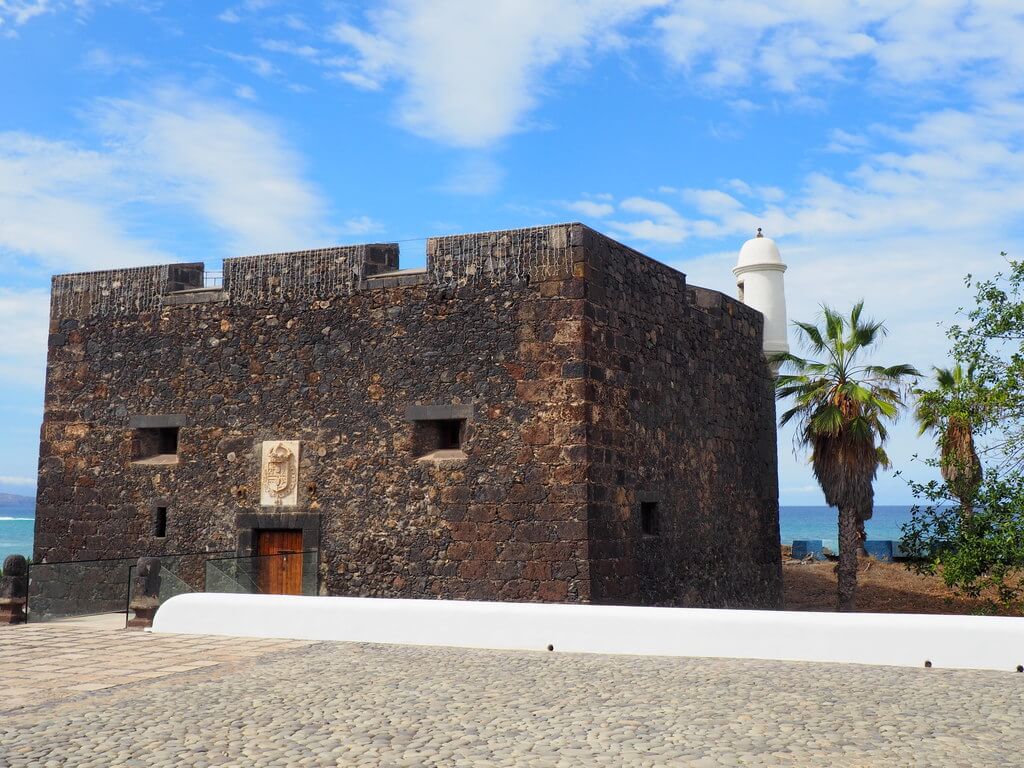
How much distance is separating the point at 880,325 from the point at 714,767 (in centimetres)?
1549

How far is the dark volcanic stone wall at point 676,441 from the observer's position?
12.0m

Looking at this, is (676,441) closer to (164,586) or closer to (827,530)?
(164,586)

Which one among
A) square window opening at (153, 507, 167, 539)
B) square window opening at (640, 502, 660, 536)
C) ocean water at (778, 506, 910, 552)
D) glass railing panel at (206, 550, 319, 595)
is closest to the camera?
glass railing panel at (206, 550, 319, 595)

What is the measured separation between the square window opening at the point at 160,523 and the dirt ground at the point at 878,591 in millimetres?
11036

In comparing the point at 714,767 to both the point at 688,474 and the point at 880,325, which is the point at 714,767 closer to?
the point at 688,474

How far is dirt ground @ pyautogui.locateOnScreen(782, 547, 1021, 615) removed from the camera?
67.2ft

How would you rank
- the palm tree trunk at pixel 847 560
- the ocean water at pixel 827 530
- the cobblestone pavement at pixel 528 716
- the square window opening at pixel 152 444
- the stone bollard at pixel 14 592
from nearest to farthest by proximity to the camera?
the cobblestone pavement at pixel 528 716 → the stone bollard at pixel 14 592 → the square window opening at pixel 152 444 → the palm tree trunk at pixel 847 560 → the ocean water at pixel 827 530

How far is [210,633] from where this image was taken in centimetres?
1003

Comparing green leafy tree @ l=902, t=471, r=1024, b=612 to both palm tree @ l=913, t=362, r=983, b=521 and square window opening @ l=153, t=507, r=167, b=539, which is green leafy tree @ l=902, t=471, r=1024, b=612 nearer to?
palm tree @ l=913, t=362, r=983, b=521

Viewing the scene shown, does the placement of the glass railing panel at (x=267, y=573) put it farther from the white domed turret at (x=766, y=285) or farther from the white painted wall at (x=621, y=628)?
the white domed turret at (x=766, y=285)

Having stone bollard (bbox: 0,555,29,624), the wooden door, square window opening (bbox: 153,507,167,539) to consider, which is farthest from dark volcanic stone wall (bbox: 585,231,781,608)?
stone bollard (bbox: 0,555,29,624)

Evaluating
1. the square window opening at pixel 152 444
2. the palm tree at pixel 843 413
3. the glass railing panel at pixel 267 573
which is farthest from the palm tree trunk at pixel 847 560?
the square window opening at pixel 152 444

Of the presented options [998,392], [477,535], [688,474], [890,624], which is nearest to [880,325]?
[998,392]

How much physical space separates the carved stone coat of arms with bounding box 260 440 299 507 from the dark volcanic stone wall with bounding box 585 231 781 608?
3.67 metres
